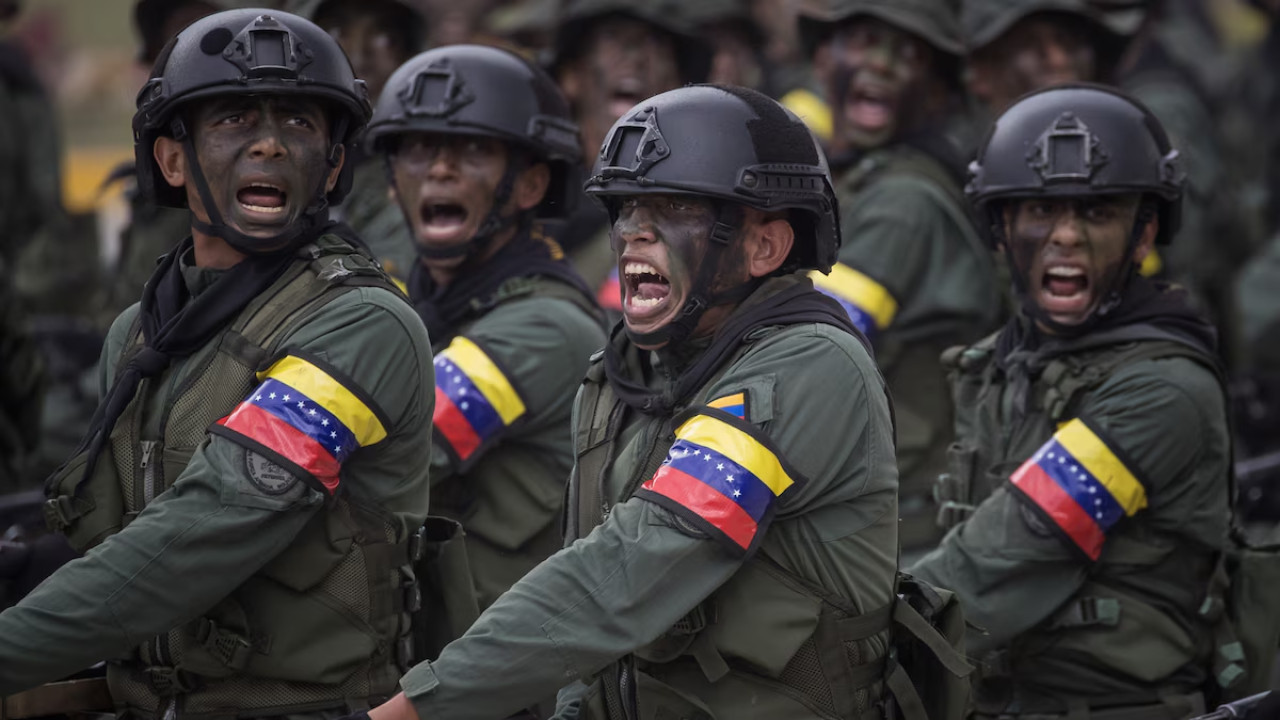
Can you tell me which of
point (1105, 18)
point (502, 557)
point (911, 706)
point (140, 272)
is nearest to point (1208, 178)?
point (1105, 18)

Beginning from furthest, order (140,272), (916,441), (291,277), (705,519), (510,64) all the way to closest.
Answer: (140,272) → (916,441) → (510,64) → (291,277) → (705,519)

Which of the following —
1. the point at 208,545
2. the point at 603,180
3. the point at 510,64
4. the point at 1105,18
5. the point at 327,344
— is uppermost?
the point at 1105,18

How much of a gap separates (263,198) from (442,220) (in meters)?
1.76

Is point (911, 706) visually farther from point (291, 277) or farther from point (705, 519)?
point (291, 277)

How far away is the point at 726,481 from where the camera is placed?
4531mm

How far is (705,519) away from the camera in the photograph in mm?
4508

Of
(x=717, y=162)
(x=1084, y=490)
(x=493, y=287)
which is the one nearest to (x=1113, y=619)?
(x=1084, y=490)

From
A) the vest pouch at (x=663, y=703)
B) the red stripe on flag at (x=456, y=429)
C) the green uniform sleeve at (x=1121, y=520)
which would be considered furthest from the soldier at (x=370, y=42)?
the vest pouch at (x=663, y=703)

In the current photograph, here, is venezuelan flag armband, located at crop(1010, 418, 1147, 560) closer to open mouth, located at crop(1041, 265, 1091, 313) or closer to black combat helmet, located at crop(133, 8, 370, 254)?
open mouth, located at crop(1041, 265, 1091, 313)

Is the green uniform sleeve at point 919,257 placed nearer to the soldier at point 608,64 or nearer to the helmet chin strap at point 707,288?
the soldier at point 608,64

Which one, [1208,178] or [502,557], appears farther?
[1208,178]

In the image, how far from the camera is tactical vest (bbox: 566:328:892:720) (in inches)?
183

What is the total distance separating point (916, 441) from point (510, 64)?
8.05ft

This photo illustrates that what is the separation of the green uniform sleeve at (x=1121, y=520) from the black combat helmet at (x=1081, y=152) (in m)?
0.62
